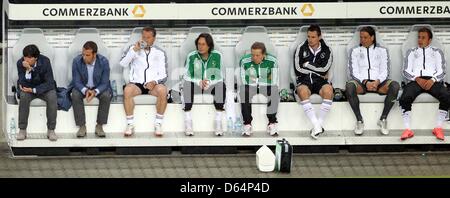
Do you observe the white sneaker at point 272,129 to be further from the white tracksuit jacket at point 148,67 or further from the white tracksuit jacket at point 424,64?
the white tracksuit jacket at point 424,64

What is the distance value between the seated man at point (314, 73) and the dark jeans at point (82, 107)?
1951mm

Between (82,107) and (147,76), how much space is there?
2.40ft

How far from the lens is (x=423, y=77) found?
37.1 ft

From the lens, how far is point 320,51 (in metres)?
11.2

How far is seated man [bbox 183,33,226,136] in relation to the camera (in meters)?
11.1

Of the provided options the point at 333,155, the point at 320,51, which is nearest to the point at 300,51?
the point at 320,51

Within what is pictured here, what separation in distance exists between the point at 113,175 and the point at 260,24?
2252 mm

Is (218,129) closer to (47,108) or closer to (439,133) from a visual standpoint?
(47,108)

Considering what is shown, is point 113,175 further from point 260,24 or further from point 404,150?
point 404,150

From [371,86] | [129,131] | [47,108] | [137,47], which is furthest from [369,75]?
[47,108]

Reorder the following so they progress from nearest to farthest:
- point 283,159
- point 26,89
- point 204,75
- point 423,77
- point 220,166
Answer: point 283,159
point 220,166
point 26,89
point 204,75
point 423,77

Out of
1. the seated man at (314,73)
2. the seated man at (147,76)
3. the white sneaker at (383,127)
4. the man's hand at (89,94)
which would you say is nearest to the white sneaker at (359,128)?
the white sneaker at (383,127)

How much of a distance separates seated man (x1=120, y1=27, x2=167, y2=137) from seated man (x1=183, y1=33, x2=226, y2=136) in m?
0.24

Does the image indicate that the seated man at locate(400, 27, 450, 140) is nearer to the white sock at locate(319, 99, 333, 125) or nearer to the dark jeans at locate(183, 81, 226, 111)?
the white sock at locate(319, 99, 333, 125)
